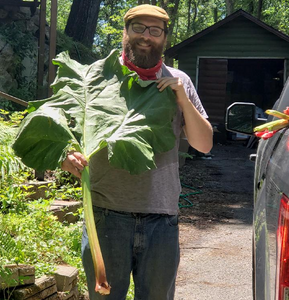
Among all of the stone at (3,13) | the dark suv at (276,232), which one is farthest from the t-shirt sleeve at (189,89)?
the stone at (3,13)

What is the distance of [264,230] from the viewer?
2672 millimetres

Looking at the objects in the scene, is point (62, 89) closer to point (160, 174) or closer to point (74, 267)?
point (160, 174)

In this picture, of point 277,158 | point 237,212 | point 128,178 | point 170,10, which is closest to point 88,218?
point 128,178

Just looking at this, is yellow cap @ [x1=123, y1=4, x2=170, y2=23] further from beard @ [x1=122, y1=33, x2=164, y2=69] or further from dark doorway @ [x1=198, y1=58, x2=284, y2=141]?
dark doorway @ [x1=198, y1=58, x2=284, y2=141]

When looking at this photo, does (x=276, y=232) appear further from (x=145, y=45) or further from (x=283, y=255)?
(x=145, y=45)

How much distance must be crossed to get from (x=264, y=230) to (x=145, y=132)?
77cm

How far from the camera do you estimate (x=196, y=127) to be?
2998mm

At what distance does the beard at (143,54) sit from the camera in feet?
10.00

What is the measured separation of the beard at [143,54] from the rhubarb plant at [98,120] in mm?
111

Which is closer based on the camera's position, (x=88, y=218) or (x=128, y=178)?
(x=88, y=218)

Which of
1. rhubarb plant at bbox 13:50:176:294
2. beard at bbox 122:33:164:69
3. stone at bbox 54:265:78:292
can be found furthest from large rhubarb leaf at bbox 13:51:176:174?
stone at bbox 54:265:78:292

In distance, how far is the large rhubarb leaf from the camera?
2717 mm

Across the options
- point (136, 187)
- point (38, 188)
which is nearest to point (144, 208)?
point (136, 187)

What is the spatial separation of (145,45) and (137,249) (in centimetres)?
113
